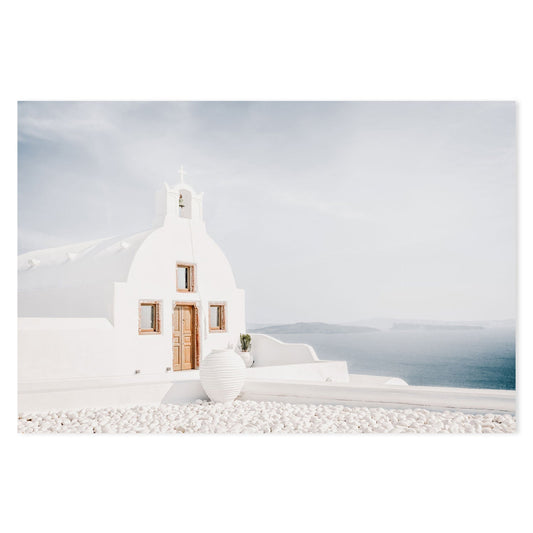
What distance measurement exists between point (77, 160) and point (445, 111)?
5756mm

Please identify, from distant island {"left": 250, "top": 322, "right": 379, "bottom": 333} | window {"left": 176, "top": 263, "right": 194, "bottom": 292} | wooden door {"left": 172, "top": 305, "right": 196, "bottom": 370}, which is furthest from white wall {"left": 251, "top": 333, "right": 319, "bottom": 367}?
window {"left": 176, "top": 263, "right": 194, "bottom": 292}

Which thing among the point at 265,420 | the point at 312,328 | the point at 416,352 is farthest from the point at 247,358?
the point at 416,352

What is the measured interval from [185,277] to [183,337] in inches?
45.1

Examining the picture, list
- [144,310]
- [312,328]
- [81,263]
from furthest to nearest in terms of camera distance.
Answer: [312,328]
[81,263]
[144,310]

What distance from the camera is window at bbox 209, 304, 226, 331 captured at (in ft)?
36.2

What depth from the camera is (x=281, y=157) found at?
9.93 m

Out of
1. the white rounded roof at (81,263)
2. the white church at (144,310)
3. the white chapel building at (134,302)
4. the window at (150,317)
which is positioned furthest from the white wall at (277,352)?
the white rounded roof at (81,263)

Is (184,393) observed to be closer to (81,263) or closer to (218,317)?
(218,317)

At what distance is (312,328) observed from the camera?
14.9 metres

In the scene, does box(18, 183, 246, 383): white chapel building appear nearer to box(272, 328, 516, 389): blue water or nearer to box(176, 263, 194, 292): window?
box(176, 263, 194, 292): window

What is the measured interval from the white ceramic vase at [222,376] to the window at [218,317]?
3.84 meters

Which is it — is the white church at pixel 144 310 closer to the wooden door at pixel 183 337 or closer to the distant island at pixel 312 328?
the wooden door at pixel 183 337
